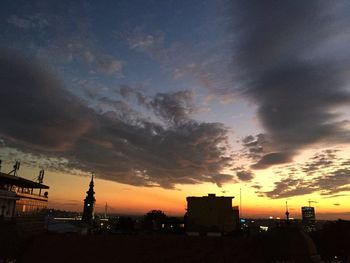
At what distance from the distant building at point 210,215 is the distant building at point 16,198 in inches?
1247

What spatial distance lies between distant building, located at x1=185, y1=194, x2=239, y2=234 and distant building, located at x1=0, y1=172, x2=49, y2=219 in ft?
104

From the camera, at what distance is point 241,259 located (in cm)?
4116

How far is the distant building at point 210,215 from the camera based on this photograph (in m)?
57.3

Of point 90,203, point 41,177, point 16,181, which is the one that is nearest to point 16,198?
point 16,181

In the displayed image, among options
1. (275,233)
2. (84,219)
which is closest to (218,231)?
(275,233)

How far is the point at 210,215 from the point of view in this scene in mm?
57875

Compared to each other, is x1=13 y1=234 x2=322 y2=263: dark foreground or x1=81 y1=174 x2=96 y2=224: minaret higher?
x1=81 y1=174 x2=96 y2=224: minaret

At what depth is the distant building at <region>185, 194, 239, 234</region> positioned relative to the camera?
5728cm

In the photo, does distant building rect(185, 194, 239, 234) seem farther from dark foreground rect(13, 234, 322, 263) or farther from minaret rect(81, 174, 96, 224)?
minaret rect(81, 174, 96, 224)

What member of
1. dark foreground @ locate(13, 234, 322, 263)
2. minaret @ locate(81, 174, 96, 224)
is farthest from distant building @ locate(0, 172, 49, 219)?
minaret @ locate(81, 174, 96, 224)

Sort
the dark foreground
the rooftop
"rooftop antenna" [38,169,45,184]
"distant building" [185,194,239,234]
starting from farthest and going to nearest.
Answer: "rooftop antenna" [38,169,45,184] → the rooftop → "distant building" [185,194,239,234] → the dark foreground

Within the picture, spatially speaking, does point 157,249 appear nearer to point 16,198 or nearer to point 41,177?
point 16,198

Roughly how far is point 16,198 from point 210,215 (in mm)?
36565

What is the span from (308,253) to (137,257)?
22.5 m
